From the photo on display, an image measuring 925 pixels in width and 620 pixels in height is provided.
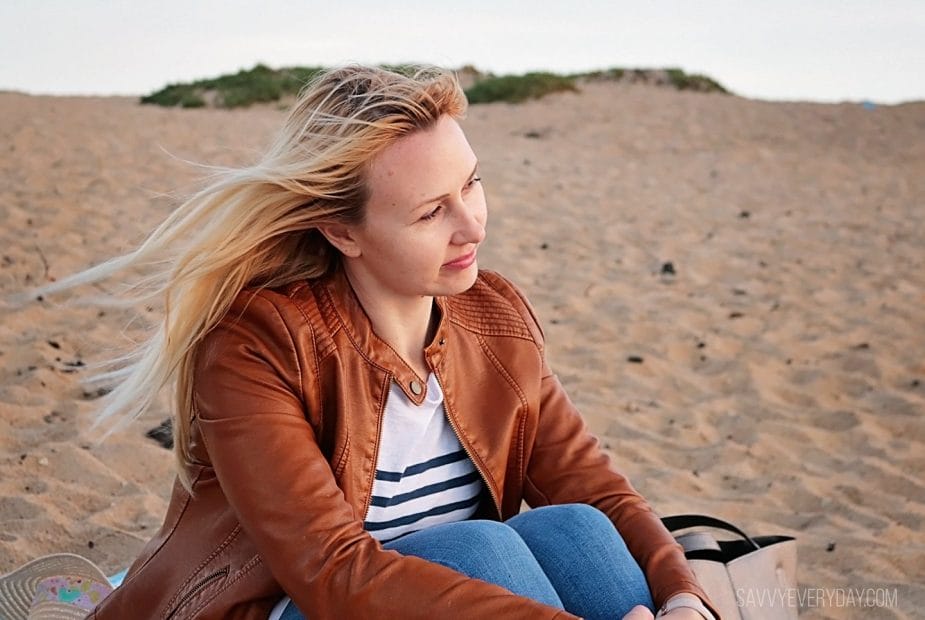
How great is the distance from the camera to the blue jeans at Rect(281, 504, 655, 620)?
65.4 inches

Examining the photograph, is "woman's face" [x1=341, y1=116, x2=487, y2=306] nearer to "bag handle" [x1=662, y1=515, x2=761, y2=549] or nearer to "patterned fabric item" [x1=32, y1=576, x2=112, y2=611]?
"bag handle" [x1=662, y1=515, x2=761, y2=549]

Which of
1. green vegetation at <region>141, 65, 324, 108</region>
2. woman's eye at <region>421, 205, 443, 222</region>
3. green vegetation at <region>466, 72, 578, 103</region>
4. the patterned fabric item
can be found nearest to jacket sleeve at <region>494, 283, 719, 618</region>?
woman's eye at <region>421, 205, 443, 222</region>

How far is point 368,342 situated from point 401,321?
0.30 ft

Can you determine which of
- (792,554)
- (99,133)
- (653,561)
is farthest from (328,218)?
(99,133)

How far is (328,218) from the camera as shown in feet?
5.95

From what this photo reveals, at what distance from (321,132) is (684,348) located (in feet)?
11.2

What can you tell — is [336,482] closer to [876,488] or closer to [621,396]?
[876,488]

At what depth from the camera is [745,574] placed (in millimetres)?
2016

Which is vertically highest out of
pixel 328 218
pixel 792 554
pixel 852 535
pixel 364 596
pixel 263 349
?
pixel 328 218

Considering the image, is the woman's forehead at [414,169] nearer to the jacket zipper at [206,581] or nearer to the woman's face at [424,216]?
the woman's face at [424,216]

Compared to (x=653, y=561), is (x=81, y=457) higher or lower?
lower

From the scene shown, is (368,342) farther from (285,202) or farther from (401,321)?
(285,202)

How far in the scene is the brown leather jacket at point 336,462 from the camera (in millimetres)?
1592

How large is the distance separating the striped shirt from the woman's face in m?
0.21
